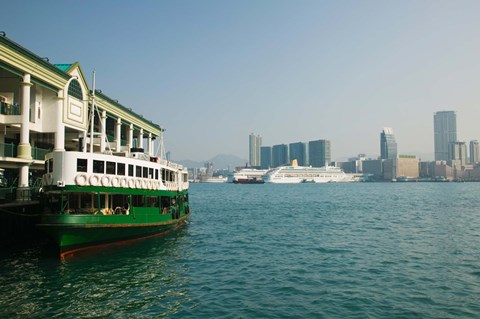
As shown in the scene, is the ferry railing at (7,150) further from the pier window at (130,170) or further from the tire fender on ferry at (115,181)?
the tire fender on ferry at (115,181)

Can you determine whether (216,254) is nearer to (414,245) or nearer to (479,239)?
(414,245)

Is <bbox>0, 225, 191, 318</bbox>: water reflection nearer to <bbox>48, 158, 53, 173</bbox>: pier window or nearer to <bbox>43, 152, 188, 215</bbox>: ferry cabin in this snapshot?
<bbox>43, 152, 188, 215</bbox>: ferry cabin

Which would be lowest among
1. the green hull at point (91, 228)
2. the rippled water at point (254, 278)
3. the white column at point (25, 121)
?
the rippled water at point (254, 278)

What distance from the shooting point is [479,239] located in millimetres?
32438

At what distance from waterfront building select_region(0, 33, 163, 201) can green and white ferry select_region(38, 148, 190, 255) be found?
2.34 meters

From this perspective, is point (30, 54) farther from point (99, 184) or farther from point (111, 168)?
point (99, 184)

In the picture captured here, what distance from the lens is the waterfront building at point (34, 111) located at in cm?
3003

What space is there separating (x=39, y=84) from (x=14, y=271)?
58.7 ft

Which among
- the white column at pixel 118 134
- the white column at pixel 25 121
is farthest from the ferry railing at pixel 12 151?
the white column at pixel 118 134

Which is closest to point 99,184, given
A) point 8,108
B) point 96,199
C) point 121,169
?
point 96,199

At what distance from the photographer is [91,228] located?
24203 mm

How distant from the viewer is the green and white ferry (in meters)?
23.5

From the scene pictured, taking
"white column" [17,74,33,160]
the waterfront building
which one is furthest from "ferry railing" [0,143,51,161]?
"white column" [17,74,33,160]

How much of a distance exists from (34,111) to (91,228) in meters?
16.1
